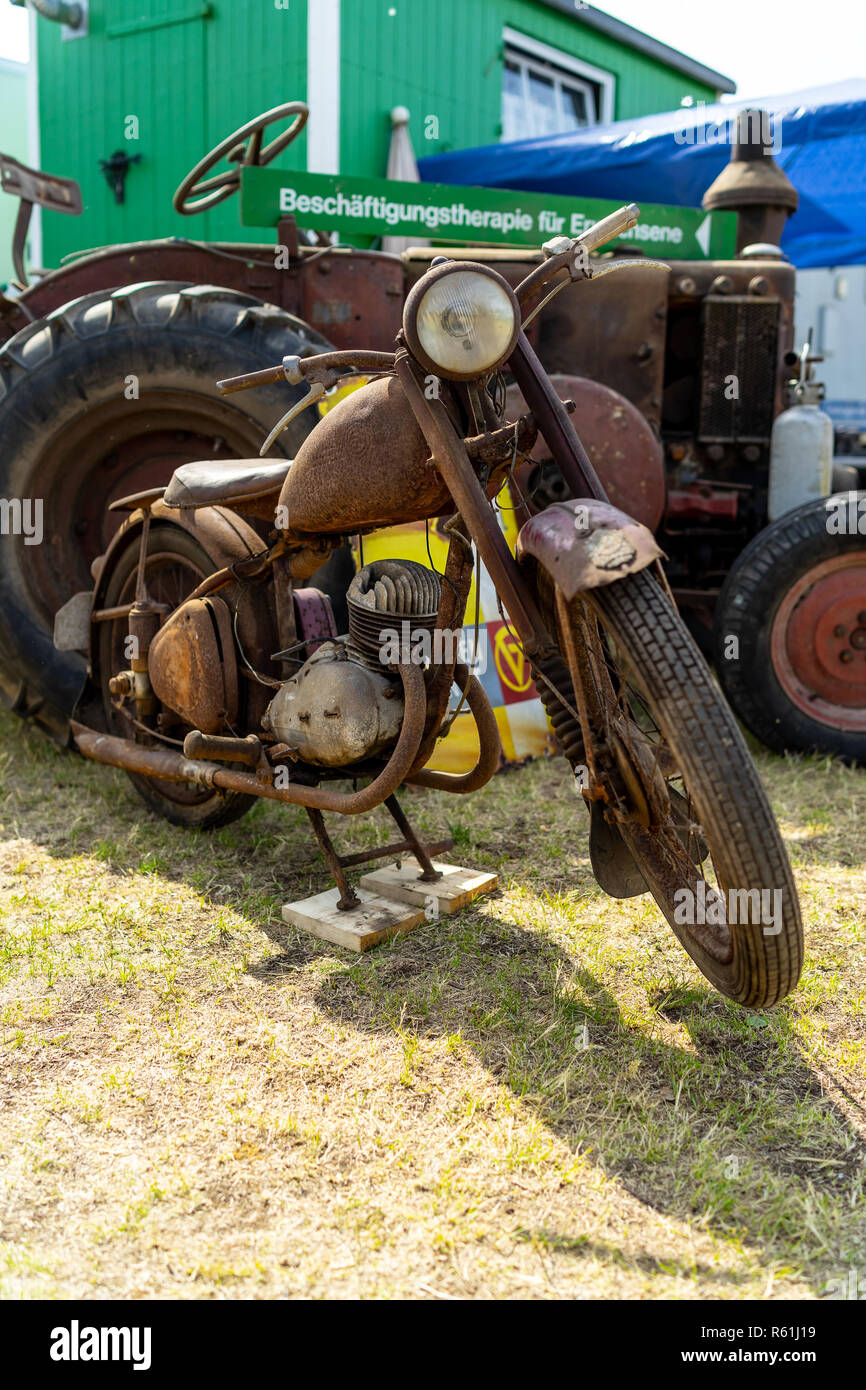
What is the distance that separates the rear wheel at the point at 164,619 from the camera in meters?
3.17

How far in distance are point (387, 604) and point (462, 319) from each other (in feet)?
2.32

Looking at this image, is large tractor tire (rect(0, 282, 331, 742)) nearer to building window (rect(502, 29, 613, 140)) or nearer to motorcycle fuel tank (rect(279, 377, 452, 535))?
motorcycle fuel tank (rect(279, 377, 452, 535))

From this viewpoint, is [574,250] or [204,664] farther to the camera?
[204,664]

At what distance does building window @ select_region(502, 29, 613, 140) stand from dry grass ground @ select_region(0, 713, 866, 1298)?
8456 mm

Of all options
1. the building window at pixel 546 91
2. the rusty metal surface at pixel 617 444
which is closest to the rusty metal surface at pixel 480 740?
the rusty metal surface at pixel 617 444

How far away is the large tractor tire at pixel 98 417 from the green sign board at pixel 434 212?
70cm

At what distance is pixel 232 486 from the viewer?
2.74 meters

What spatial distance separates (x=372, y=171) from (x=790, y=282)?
14.0 ft

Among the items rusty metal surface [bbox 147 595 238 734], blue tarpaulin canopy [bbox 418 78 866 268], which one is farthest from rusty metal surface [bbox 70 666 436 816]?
blue tarpaulin canopy [bbox 418 78 866 268]

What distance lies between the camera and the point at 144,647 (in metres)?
3.11

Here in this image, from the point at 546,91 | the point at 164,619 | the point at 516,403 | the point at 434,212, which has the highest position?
the point at 546,91

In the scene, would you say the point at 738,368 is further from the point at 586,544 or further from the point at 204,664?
the point at 586,544

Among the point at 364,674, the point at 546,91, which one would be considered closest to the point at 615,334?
the point at 364,674

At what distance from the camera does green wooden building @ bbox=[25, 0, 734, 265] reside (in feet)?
24.6
